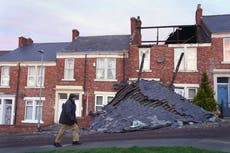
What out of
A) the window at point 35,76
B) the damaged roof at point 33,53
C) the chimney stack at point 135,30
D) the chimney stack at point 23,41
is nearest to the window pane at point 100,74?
the chimney stack at point 135,30

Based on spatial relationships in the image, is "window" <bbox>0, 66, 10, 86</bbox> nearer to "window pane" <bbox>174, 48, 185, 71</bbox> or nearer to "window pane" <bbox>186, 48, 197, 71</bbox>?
"window pane" <bbox>174, 48, 185, 71</bbox>

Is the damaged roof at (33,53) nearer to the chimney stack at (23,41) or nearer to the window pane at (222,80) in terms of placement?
the chimney stack at (23,41)

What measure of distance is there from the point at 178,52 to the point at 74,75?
Result: 9616mm

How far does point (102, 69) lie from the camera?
2923 cm

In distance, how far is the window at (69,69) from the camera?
29969 millimetres

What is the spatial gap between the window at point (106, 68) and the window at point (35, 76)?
5.74 m

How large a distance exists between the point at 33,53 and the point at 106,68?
9287 millimetres

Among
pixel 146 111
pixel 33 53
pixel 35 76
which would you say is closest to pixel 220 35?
pixel 146 111

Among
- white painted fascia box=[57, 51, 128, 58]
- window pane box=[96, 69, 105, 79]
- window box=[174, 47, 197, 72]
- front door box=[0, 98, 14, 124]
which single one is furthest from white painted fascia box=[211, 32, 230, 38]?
front door box=[0, 98, 14, 124]

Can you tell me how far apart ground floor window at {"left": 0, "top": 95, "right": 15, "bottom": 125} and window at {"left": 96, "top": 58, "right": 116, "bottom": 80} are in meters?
9.00

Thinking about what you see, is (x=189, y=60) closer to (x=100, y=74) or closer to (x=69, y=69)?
(x=100, y=74)

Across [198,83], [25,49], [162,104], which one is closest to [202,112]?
[162,104]

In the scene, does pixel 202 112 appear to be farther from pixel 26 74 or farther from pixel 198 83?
pixel 26 74

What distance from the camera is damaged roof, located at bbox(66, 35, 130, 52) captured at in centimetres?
3020
